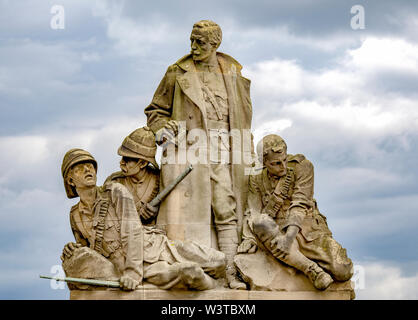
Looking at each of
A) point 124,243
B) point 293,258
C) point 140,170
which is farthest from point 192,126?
point 293,258

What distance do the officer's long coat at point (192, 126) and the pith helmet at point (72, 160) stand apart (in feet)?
3.76

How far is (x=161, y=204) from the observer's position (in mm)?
16391

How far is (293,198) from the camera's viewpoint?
1638 centimetres

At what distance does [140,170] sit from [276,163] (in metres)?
2.03

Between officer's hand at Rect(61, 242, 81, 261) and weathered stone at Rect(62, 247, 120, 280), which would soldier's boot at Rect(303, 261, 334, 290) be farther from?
officer's hand at Rect(61, 242, 81, 261)

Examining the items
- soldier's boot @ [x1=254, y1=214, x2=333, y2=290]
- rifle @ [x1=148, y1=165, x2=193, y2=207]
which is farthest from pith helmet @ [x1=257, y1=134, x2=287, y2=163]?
rifle @ [x1=148, y1=165, x2=193, y2=207]

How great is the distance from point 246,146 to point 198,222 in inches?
59.0

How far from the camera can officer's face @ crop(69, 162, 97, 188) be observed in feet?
52.7

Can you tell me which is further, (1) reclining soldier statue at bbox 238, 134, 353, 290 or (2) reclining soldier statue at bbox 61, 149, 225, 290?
(1) reclining soldier statue at bbox 238, 134, 353, 290

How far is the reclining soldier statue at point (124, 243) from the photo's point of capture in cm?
1560

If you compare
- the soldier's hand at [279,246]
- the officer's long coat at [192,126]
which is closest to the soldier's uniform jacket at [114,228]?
the officer's long coat at [192,126]

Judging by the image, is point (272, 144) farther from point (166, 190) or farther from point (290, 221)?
point (166, 190)

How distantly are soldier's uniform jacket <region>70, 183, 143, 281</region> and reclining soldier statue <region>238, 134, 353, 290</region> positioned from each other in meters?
1.61
